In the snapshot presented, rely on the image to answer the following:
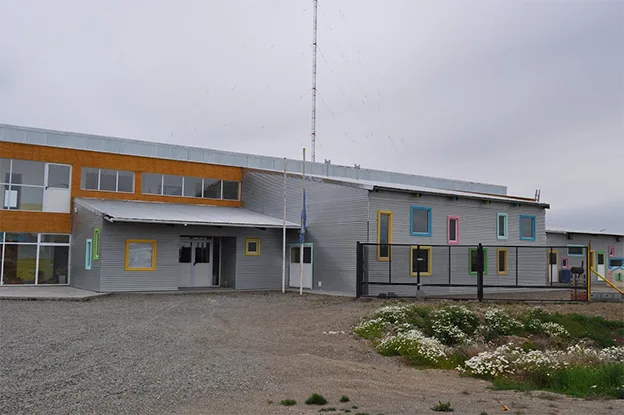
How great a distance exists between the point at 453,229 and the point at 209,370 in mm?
16507

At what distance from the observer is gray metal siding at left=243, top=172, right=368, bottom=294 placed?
72.7ft

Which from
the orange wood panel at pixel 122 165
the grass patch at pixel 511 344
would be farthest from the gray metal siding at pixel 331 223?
the grass patch at pixel 511 344

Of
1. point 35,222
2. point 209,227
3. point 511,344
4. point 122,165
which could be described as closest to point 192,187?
point 122,165

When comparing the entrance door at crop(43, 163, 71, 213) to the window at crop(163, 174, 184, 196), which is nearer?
the entrance door at crop(43, 163, 71, 213)

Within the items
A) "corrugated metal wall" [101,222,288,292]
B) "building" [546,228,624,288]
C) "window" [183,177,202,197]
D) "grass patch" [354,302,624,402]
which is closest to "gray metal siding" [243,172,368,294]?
"corrugated metal wall" [101,222,288,292]

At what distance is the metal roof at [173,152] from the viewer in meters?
28.5

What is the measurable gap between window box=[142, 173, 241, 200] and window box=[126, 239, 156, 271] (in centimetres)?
428

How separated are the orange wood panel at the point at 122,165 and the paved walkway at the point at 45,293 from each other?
13.4ft

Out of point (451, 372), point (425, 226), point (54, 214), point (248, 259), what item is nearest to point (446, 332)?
point (451, 372)

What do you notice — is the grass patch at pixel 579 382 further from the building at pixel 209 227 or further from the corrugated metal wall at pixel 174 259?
the corrugated metal wall at pixel 174 259

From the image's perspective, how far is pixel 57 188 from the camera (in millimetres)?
24578

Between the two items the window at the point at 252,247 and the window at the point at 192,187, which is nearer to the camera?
the window at the point at 252,247

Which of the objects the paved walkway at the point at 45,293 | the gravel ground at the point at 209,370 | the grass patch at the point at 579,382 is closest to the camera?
the gravel ground at the point at 209,370

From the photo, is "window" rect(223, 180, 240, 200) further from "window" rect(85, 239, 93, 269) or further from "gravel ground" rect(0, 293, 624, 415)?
"gravel ground" rect(0, 293, 624, 415)
